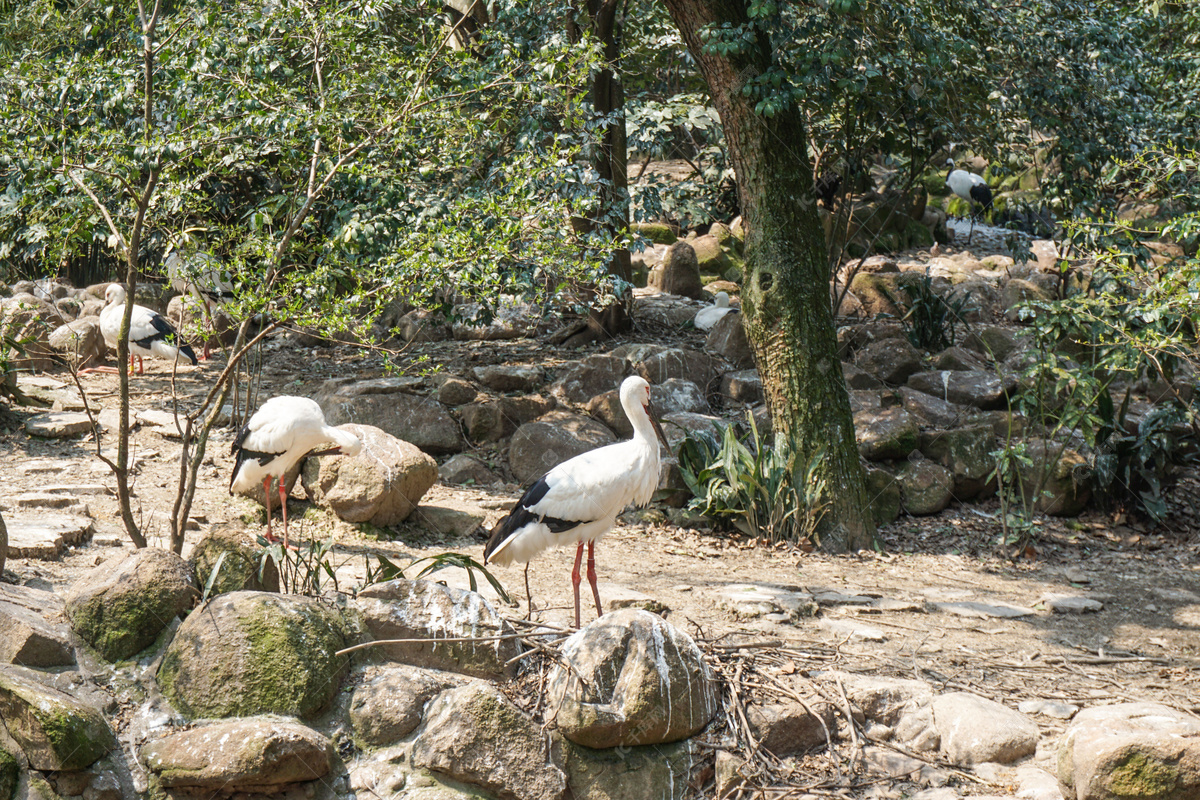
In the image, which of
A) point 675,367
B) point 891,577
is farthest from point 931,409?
point 891,577

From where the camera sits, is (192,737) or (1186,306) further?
(1186,306)

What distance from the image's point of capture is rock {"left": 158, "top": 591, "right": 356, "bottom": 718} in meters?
4.19

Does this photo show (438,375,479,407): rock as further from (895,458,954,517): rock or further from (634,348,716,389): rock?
(895,458,954,517): rock

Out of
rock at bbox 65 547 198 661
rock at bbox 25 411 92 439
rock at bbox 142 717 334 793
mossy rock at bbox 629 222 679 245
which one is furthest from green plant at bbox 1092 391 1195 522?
mossy rock at bbox 629 222 679 245

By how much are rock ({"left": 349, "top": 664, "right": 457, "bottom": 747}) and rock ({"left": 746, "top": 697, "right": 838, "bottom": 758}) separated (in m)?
1.36

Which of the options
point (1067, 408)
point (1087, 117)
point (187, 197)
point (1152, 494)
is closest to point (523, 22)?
point (187, 197)

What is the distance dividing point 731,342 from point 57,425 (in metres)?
6.29

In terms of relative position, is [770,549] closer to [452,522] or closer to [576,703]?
[452,522]

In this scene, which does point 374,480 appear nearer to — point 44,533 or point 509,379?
point 44,533

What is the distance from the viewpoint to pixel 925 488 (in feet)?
27.4

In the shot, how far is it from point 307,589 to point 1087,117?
7.69m

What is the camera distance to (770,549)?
7348mm

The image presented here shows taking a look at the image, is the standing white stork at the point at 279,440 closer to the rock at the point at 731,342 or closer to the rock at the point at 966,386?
the rock at the point at 731,342

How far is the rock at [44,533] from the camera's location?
17.2ft
